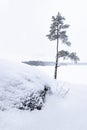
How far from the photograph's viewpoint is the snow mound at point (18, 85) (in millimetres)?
7377

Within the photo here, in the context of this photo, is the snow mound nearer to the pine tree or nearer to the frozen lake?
the pine tree

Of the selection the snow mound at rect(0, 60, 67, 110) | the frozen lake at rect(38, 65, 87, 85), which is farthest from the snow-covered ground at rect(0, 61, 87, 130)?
the frozen lake at rect(38, 65, 87, 85)

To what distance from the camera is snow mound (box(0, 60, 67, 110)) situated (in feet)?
24.2

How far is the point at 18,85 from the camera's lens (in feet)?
26.1

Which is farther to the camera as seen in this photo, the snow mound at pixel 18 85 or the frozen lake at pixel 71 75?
the frozen lake at pixel 71 75

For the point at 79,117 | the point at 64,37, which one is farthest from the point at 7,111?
the point at 64,37

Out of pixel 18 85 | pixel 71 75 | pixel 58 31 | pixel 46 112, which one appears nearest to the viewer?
pixel 46 112

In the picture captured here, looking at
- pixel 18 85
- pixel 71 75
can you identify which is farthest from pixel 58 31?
pixel 71 75

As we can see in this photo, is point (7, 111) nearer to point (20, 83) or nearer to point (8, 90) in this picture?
point (8, 90)

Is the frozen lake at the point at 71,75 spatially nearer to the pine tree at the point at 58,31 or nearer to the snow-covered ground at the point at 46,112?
the pine tree at the point at 58,31

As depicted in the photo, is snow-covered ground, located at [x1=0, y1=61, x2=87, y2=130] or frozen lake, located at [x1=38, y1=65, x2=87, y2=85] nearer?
snow-covered ground, located at [x1=0, y1=61, x2=87, y2=130]

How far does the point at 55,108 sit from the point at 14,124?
229cm

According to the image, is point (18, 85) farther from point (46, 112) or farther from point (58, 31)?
point (58, 31)

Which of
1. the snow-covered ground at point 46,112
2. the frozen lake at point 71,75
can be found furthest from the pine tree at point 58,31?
the snow-covered ground at point 46,112
